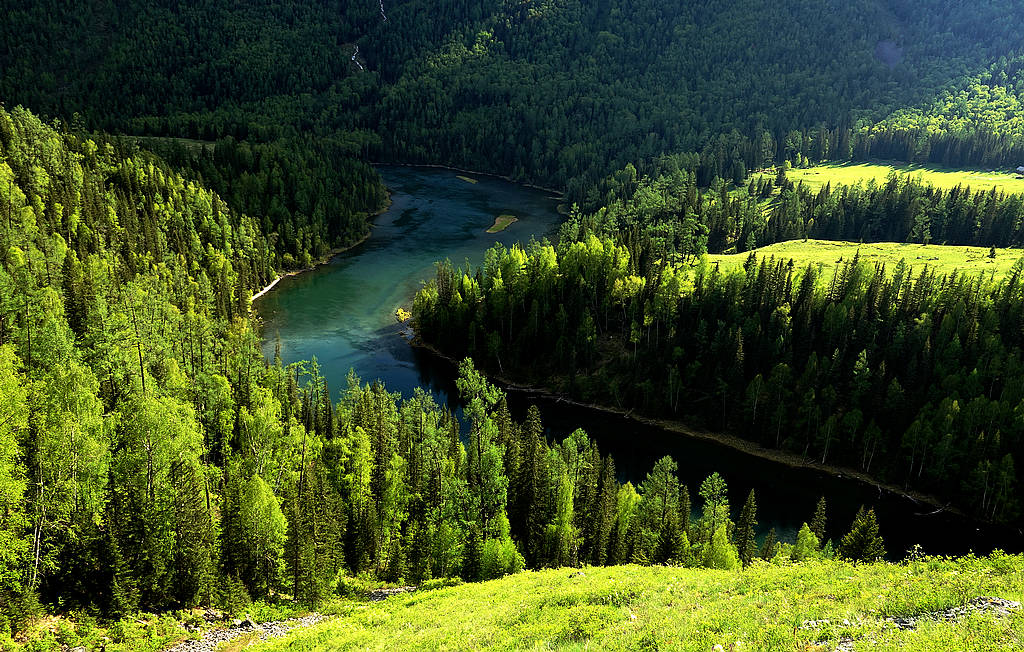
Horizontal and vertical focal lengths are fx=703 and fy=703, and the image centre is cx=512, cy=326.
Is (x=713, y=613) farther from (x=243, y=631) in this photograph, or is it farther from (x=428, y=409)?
(x=428, y=409)

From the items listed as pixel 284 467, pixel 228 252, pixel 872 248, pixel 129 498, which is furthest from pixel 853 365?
pixel 228 252

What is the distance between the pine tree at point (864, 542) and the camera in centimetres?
8112

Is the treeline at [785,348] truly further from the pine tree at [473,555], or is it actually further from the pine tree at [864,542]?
the pine tree at [473,555]

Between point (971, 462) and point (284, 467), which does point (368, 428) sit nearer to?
point (284, 467)

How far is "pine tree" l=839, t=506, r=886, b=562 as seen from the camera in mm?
81125

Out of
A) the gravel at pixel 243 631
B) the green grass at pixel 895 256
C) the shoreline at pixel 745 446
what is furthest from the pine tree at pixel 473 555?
the green grass at pixel 895 256

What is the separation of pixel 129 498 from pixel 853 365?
124 metres

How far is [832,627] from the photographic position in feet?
115

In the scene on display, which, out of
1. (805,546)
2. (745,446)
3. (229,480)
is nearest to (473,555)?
(229,480)

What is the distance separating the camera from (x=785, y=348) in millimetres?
140625

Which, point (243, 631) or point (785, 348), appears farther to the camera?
point (785, 348)

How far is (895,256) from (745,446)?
A: 80.1m

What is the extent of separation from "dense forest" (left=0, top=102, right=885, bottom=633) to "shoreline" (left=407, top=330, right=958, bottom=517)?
19698mm

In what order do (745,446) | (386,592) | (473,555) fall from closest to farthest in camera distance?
(386,592) → (473,555) → (745,446)
